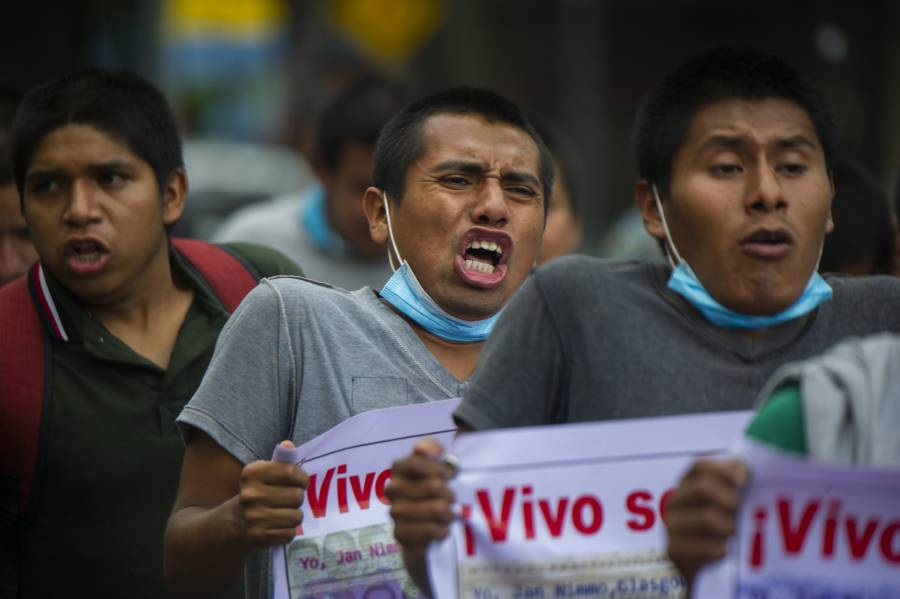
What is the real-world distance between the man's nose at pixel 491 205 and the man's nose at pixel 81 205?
115 cm

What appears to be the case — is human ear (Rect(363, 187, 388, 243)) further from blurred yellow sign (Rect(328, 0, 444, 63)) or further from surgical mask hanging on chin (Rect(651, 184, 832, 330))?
blurred yellow sign (Rect(328, 0, 444, 63))

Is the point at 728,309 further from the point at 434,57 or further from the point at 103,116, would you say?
the point at 434,57

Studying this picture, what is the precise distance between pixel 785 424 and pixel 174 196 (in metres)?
2.52

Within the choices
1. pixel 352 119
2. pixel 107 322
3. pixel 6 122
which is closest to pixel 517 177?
pixel 107 322

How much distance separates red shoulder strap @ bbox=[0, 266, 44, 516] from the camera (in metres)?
4.08

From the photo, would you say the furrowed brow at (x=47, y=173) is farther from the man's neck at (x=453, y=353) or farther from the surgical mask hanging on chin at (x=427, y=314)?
the man's neck at (x=453, y=353)

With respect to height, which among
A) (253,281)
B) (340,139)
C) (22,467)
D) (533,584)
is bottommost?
(533,584)

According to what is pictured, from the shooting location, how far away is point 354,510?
3582mm

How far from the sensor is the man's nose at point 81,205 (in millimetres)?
4418

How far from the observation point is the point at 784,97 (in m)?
3.25

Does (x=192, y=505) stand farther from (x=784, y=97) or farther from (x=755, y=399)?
(x=784, y=97)

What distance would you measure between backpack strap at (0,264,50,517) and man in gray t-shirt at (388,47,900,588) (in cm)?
139

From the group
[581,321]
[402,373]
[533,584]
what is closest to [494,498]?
[533,584]

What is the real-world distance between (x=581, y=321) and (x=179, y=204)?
2.00 meters
